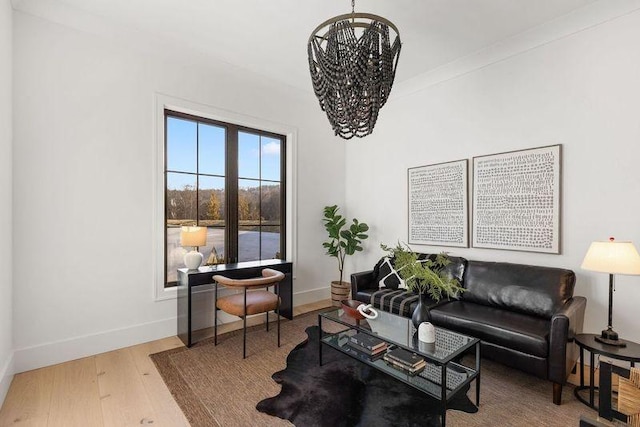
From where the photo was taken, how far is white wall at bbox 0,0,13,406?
2182 millimetres

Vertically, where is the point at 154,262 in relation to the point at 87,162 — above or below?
below

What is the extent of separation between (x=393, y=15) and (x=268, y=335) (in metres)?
3.33

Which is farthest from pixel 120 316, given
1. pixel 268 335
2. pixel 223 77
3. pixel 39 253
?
pixel 223 77

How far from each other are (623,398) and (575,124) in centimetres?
242

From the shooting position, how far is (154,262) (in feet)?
10.5

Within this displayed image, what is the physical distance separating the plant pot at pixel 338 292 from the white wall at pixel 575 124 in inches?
48.4

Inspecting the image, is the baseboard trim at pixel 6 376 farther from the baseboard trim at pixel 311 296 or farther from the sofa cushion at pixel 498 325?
the sofa cushion at pixel 498 325

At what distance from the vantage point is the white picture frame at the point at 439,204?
11.7 ft

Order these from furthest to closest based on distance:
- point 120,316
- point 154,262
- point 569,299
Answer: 1. point 154,262
2. point 120,316
3. point 569,299

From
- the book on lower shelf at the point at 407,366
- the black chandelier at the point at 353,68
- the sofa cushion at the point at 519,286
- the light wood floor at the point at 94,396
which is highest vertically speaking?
the black chandelier at the point at 353,68

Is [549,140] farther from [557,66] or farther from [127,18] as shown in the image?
[127,18]

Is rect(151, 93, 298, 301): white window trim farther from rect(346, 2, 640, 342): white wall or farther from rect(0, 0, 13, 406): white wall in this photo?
rect(346, 2, 640, 342): white wall

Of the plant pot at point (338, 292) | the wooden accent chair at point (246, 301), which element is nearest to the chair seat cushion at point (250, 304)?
the wooden accent chair at point (246, 301)

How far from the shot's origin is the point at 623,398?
128cm
